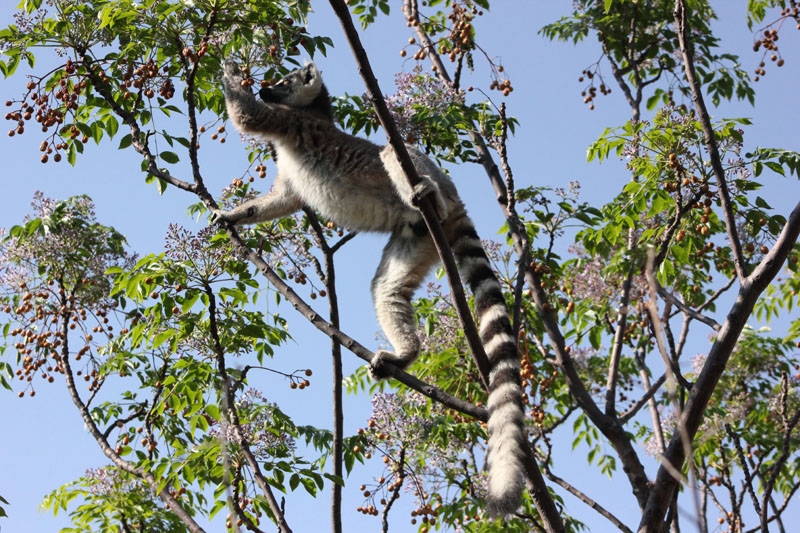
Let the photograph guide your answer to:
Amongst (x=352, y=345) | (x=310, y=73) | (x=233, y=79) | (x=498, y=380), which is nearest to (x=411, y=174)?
(x=352, y=345)

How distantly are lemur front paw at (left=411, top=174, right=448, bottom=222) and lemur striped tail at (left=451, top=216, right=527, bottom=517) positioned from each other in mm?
563

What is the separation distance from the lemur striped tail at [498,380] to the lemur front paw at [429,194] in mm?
563

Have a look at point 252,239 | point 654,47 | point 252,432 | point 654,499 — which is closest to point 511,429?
point 654,499

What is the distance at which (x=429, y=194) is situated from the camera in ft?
18.4

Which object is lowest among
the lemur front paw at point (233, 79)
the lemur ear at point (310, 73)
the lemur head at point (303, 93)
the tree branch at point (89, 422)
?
the tree branch at point (89, 422)

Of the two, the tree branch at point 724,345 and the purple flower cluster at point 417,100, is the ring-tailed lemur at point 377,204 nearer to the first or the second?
the purple flower cluster at point 417,100

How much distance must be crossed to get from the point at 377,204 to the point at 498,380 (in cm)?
186

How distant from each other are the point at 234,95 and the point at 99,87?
1.10 m

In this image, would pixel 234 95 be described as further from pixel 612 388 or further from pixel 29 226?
pixel 612 388

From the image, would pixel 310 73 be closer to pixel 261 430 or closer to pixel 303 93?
pixel 303 93

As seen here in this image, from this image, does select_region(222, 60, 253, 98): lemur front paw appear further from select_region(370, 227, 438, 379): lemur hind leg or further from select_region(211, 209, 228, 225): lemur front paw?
select_region(370, 227, 438, 379): lemur hind leg

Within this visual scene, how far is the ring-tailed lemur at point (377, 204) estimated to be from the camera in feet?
19.6

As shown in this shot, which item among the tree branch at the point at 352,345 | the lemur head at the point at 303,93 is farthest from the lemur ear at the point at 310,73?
the tree branch at the point at 352,345

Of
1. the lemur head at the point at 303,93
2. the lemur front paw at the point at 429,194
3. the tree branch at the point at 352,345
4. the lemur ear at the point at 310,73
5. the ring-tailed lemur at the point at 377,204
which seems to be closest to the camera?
the tree branch at the point at 352,345
